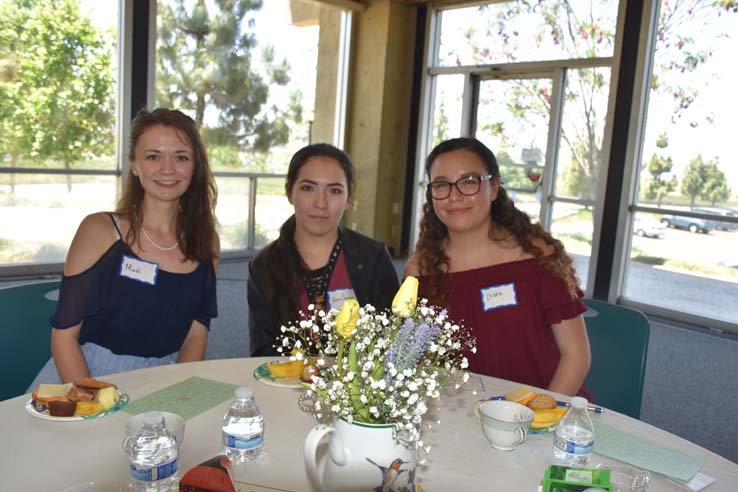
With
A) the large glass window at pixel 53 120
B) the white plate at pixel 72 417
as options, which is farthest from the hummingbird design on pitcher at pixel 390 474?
the large glass window at pixel 53 120

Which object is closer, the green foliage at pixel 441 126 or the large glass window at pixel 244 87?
the large glass window at pixel 244 87

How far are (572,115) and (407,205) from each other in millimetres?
2578

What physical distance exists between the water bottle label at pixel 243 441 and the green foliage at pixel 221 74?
5800mm

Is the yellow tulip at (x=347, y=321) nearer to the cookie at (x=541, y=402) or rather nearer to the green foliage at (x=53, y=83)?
the cookie at (x=541, y=402)

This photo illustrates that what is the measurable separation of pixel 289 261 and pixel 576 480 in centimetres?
150

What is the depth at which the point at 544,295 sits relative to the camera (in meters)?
1.98

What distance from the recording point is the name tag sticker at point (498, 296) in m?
1.98

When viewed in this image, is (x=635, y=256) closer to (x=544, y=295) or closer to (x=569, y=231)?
(x=569, y=231)

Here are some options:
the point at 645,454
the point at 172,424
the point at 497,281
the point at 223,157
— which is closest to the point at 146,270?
the point at 172,424

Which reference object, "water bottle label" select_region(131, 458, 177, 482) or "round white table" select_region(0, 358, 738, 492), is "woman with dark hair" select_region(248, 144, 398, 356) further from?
"water bottle label" select_region(131, 458, 177, 482)

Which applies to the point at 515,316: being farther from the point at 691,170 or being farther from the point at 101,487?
the point at 691,170

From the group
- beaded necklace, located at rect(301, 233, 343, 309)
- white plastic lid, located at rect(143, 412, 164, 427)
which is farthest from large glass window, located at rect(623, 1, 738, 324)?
white plastic lid, located at rect(143, 412, 164, 427)

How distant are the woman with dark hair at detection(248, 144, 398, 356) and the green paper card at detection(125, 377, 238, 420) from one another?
0.64m

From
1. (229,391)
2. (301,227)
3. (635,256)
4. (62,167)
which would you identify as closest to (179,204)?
(301,227)
